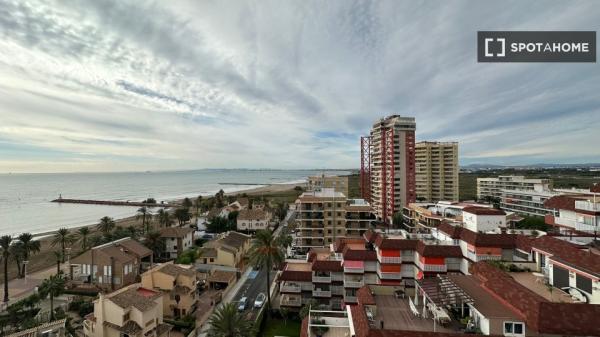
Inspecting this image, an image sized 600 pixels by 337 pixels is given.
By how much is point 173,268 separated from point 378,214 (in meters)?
62.5

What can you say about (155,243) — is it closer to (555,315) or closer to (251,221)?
(251,221)

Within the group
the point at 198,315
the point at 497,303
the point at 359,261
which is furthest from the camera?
the point at 198,315

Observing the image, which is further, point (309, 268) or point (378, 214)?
point (378, 214)

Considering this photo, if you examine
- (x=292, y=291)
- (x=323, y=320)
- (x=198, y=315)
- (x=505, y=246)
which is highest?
(x=505, y=246)

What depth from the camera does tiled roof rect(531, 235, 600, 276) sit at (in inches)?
560

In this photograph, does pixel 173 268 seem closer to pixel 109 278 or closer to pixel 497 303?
pixel 109 278

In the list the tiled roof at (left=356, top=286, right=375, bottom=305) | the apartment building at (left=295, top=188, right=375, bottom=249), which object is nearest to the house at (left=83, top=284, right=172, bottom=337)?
the tiled roof at (left=356, top=286, right=375, bottom=305)

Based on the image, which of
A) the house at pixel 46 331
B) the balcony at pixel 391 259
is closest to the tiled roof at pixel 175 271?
the house at pixel 46 331

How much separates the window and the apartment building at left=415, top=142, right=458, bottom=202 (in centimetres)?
8456

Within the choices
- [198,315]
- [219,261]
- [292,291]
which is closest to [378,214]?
[219,261]

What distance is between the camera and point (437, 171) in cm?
9406

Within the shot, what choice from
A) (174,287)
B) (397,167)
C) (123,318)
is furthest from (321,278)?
(397,167)

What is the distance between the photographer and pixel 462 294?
1611 cm

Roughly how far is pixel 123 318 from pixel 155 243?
2956 cm
